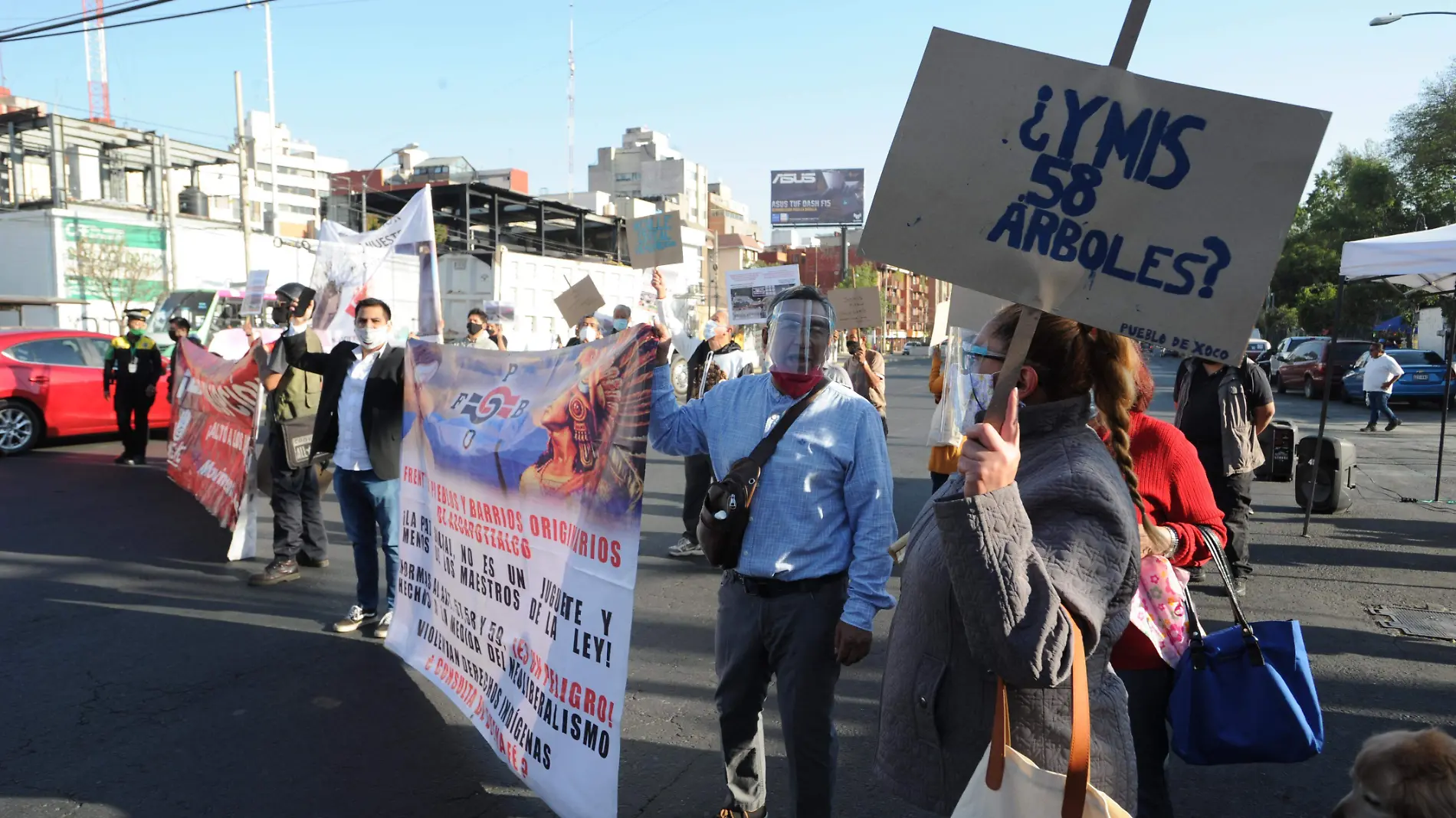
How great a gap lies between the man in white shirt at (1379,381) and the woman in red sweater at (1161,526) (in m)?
16.7

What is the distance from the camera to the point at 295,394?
659cm

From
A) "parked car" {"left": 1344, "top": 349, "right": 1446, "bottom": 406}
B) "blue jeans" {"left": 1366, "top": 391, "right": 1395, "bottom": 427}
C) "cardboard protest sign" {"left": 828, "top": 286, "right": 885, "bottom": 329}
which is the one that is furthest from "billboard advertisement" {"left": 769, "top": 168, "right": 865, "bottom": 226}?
"cardboard protest sign" {"left": 828, "top": 286, "right": 885, "bottom": 329}

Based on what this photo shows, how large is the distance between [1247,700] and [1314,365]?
2567 cm

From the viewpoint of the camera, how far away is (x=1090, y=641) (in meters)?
1.68

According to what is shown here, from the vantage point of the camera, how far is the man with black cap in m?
6.49

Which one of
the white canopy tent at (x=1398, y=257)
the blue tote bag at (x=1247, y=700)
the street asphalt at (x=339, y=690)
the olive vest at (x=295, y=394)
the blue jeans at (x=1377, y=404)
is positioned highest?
the white canopy tent at (x=1398, y=257)

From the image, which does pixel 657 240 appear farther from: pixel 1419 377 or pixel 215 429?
pixel 1419 377

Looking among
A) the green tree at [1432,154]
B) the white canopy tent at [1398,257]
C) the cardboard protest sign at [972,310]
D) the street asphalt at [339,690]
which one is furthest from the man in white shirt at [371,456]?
the green tree at [1432,154]

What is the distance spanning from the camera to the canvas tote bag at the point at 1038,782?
1563 mm

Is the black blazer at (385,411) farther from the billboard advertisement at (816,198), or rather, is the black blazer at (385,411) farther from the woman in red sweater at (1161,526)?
the billboard advertisement at (816,198)

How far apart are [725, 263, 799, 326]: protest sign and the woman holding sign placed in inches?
360

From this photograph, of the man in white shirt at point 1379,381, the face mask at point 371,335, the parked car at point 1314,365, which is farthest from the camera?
the parked car at point 1314,365

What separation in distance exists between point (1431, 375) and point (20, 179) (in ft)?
163

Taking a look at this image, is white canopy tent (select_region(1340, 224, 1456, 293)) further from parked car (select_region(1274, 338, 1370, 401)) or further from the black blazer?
parked car (select_region(1274, 338, 1370, 401))
